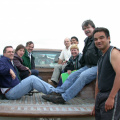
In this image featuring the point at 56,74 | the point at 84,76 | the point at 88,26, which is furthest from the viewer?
the point at 56,74

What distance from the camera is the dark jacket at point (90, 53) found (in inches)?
137

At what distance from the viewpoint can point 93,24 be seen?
368 centimetres

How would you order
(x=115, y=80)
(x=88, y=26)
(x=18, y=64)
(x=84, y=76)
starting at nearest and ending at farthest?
(x=115, y=80) < (x=84, y=76) < (x=88, y=26) < (x=18, y=64)

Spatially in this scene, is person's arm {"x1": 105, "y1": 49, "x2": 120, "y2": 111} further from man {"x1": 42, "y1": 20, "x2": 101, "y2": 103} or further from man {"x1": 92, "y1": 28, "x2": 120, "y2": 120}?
man {"x1": 42, "y1": 20, "x2": 101, "y2": 103}

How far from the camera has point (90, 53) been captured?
3506 millimetres

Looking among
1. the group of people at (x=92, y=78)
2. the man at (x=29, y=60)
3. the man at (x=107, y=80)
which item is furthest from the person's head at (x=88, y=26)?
the man at (x=29, y=60)

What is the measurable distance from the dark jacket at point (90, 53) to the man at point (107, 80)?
116 centimetres

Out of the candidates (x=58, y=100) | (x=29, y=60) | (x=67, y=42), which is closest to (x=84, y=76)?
(x=58, y=100)

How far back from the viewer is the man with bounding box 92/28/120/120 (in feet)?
6.68

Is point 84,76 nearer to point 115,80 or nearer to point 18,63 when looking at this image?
point 115,80

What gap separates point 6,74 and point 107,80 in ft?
6.73

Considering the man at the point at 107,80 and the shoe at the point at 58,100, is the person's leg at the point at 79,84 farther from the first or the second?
the man at the point at 107,80

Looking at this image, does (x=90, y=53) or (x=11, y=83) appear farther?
(x=11, y=83)

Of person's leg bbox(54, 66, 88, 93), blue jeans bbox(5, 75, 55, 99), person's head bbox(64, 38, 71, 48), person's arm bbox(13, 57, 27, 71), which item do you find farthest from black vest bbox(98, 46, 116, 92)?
person's head bbox(64, 38, 71, 48)
